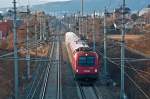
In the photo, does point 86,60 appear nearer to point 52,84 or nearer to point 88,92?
point 88,92

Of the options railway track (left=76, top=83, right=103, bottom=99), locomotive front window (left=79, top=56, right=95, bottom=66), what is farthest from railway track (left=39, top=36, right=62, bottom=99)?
locomotive front window (left=79, top=56, right=95, bottom=66)

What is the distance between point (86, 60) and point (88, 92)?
172 cm

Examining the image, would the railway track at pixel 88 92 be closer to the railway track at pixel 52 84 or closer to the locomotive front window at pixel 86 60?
the railway track at pixel 52 84

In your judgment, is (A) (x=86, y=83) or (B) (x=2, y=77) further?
(B) (x=2, y=77)

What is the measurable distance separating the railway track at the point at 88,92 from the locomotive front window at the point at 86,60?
4.29 ft

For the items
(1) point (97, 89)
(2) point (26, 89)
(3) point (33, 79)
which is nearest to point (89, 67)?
(1) point (97, 89)

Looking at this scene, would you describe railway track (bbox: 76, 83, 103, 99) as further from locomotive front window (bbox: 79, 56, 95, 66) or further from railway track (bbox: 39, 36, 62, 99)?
locomotive front window (bbox: 79, 56, 95, 66)

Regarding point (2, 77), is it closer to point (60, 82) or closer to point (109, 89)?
point (60, 82)

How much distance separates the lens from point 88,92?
71.9 feet

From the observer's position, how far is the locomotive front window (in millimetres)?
22453

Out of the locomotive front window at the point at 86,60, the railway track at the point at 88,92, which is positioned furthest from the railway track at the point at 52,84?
the locomotive front window at the point at 86,60

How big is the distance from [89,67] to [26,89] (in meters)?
3.45

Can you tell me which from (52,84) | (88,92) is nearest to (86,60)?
(88,92)

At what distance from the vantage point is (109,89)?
22.6m
